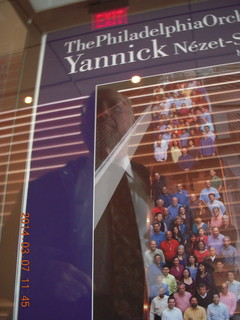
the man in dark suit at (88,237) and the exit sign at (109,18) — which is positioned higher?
the exit sign at (109,18)

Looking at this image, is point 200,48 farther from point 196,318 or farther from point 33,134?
point 196,318

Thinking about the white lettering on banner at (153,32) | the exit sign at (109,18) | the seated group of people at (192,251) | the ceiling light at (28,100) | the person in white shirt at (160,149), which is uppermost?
the exit sign at (109,18)

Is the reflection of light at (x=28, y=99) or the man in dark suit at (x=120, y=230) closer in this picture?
the man in dark suit at (x=120, y=230)

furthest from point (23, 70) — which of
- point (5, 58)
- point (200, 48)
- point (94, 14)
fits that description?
point (200, 48)

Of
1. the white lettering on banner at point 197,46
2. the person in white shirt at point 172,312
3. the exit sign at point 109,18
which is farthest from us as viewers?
the exit sign at point 109,18

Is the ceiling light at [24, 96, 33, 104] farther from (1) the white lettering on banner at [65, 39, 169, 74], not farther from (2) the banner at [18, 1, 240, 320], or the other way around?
(1) the white lettering on banner at [65, 39, 169, 74]

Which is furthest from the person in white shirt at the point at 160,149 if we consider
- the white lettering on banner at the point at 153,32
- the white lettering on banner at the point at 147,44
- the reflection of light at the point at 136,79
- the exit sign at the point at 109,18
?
the exit sign at the point at 109,18

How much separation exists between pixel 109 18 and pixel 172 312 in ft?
3.80

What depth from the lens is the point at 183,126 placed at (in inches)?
43.6

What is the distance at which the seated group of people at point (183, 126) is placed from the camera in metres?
1.06

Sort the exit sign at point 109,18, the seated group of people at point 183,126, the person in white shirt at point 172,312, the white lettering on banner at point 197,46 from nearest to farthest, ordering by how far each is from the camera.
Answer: the person in white shirt at point 172,312 → the seated group of people at point 183,126 → the white lettering on banner at point 197,46 → the exit sign at point 109,18
